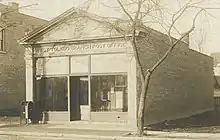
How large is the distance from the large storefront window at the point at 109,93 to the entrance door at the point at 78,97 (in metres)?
0.67

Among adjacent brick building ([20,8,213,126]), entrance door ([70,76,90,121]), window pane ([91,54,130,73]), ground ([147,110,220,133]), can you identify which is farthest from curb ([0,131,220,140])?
entrance door ([70,76,90,121])

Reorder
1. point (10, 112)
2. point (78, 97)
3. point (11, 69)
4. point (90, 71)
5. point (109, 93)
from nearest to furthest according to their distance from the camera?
point (90, 71), point (109, 93), point (78, 97), point (10, 112), point (11, 69)

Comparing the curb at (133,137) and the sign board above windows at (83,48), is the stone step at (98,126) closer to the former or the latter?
the curb at (133,137)

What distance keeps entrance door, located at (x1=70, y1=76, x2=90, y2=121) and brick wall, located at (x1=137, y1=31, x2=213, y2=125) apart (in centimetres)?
322

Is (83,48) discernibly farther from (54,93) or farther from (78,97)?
(54,93)

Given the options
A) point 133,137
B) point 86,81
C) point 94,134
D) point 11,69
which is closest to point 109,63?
point 86,81

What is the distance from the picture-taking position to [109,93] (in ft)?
70.6

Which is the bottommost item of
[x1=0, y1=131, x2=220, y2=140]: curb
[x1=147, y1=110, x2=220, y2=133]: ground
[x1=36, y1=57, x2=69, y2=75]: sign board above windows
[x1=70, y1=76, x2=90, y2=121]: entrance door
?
[x1=147, y1=110, x2=220, y2=133]: ground

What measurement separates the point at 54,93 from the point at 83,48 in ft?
10.1

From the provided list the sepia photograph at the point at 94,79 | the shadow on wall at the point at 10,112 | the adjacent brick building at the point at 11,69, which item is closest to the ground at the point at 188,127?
the sepia photograph at the point at 94,79

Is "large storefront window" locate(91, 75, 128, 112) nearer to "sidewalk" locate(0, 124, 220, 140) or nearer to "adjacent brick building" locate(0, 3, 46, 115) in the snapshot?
"sidewalk" locate(0, 124, 220, 140)

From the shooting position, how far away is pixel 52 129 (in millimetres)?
19781

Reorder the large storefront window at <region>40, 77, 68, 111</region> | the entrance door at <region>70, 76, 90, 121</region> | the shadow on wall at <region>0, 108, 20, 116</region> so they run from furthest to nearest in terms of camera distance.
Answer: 1. the shadow on wall at <region>0, 108, 20, 116</region>
2. the large storefront window at <region>40, 77, 68, 111</region>
3. the entrance door at <region>70, 76, 90, 121</region>

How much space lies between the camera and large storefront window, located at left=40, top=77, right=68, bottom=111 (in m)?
22.5
